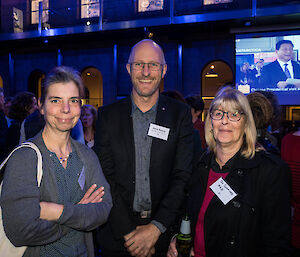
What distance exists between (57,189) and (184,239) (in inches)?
31.8

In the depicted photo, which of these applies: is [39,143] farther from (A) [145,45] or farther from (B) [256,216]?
(B) [256,216]

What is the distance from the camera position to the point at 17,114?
2.94 metres

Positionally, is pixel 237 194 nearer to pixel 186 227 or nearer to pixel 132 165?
pixel 186 227

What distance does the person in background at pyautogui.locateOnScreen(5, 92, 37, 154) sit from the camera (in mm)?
2746

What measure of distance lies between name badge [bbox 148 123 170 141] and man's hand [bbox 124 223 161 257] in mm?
625

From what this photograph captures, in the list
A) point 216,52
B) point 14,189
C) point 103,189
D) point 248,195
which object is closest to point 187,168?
point 248,195

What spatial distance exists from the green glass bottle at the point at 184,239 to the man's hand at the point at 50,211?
0.70 m

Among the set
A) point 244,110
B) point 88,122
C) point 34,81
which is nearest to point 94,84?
point 34,81

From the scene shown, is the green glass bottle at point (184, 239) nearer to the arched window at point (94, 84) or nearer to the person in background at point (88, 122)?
the person in background at point (88, 122)

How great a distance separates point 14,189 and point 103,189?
506 mm

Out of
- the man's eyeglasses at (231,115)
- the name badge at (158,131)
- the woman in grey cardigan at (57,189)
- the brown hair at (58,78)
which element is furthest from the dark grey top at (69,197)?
the man's eyeglasses at (231,115)

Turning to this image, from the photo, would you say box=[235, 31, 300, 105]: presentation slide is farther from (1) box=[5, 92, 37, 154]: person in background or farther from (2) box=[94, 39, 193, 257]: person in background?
(2) box=[94, 39, 193, 257]: person in background

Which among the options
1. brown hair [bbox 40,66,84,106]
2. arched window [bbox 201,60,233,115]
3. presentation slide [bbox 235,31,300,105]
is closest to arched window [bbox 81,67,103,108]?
arched window [bbox 201,60,233,115]

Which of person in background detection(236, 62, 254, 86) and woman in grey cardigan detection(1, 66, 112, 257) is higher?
person in background detection(236, 62, 254, 86)
